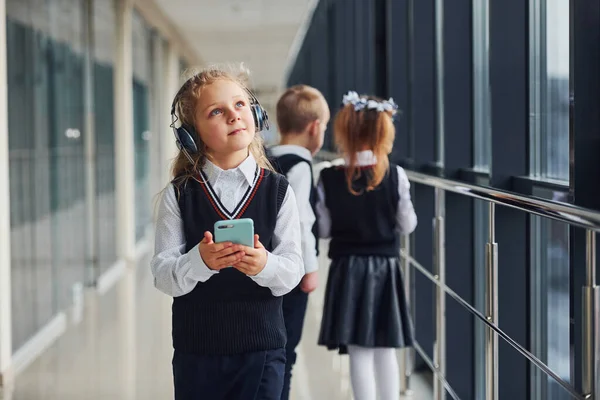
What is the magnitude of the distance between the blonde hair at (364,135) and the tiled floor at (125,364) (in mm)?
1244

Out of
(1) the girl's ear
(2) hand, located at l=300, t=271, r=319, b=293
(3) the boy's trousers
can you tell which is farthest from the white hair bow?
(3) the boy's trousers

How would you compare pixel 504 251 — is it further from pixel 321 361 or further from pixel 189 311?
pixel 321 361

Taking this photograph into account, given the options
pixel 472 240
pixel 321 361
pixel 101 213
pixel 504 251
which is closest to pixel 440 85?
pixel 472 240

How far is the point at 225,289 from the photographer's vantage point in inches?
77.9

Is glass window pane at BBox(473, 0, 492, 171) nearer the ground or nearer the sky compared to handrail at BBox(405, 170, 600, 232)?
nearer the sky

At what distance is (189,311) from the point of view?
1983 millimetres

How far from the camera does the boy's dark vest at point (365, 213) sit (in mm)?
2975

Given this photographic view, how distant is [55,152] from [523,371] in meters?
3.69

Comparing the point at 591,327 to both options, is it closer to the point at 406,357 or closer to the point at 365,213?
the point at 365,213

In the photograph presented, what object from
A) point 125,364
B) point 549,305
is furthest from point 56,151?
point 549,305

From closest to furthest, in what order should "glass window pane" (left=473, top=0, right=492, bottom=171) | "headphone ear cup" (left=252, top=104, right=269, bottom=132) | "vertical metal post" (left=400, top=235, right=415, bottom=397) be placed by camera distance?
"headphone ear cup" (left=252, top=104, right=269, bottom=132)
"glass window pane" (left=473, top=0, right=492, bottom=171)
"vertical metal post" (left=400, top=235, right=415, bottom=397)

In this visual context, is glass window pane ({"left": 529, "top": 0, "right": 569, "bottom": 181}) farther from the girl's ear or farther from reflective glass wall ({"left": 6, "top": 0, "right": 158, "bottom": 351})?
reflective glass wall ({"left": 6, "top": 0, "right": 158, "bottom": 351})

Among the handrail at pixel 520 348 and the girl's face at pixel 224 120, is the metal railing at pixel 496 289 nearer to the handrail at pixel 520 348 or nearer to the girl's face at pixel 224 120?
the handrail at pixel 520 348

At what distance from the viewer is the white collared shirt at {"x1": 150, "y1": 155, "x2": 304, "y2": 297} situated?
6.35 ft
